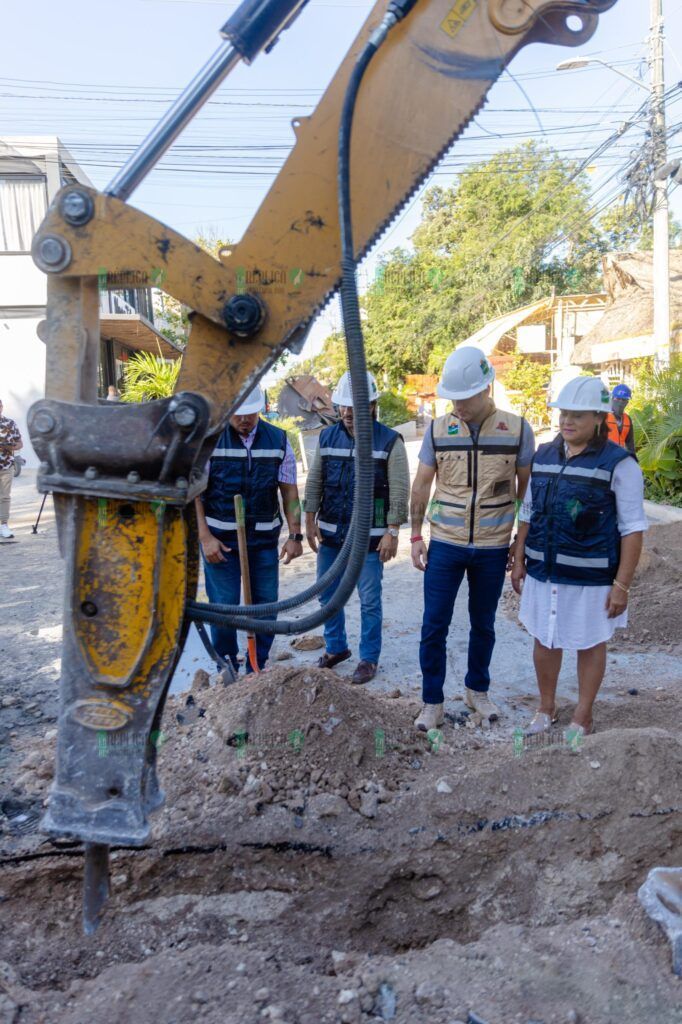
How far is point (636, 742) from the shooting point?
332 cm

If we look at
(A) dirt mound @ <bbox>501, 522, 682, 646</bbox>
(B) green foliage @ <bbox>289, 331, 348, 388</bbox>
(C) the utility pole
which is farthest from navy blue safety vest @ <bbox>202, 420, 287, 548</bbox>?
(B) green foliage @ <bbox>289, 331, 348, 388</bbox>

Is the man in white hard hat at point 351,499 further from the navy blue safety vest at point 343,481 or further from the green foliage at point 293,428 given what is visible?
the green foliage at point 293,428

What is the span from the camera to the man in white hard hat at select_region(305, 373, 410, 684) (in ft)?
15.8

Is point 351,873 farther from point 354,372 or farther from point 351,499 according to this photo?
point 351,499

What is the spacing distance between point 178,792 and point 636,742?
1.97 m

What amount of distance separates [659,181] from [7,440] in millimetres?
11816

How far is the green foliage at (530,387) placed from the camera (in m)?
21.1

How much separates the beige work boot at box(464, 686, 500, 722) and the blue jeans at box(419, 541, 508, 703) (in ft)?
1.05

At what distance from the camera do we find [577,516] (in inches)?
148

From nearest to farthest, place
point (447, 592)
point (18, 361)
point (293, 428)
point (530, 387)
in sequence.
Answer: point (447, 592), point (293, 428), point (18, 361), point (530, 387)

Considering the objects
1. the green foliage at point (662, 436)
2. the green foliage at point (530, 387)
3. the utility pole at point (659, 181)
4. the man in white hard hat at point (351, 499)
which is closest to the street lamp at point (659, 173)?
the utility pole at point (659, 181)

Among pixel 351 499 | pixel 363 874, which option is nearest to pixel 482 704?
pixel 351 499

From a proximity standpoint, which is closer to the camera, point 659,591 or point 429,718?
point 429,718

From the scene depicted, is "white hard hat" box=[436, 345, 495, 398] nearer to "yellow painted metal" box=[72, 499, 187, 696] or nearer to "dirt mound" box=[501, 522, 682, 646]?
"yellow painted metal" box=[72, 499, 187, 696]
